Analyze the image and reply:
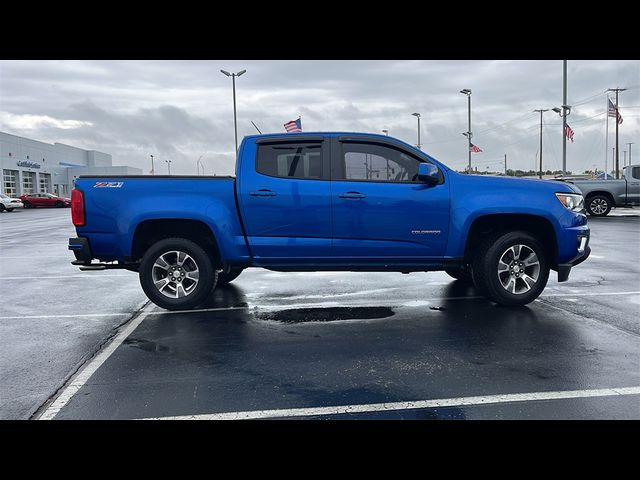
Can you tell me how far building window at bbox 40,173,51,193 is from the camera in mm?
75062

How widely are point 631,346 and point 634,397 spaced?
1.42 m

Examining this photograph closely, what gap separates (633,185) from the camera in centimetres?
2134

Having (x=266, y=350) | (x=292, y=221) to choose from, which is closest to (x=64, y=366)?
(x=266, y=350)

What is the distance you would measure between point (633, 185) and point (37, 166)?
238 ft

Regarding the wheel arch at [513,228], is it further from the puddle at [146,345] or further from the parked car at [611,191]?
the parked car at [611,191]

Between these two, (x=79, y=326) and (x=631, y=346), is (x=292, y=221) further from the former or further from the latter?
(x=631, y=346)

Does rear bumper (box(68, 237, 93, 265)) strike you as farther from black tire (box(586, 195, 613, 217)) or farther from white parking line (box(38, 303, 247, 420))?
black tire (box(586, 195, 613, 217))

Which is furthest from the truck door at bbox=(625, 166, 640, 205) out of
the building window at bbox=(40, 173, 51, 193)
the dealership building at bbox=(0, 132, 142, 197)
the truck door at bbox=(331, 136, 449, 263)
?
the building window at bbox=(40, 173, 51, 193)

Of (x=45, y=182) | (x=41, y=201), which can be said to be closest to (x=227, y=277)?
(x=41, y=201)

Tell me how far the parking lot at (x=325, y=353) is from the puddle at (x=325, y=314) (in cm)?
3

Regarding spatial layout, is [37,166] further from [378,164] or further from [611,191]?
[378,164]

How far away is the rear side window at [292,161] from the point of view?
21.5 feet

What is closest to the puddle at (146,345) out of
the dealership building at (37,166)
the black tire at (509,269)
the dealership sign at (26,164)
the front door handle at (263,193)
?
the front door handle at (263,193)

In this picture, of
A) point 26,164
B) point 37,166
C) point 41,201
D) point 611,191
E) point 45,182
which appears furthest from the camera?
point 45,182
